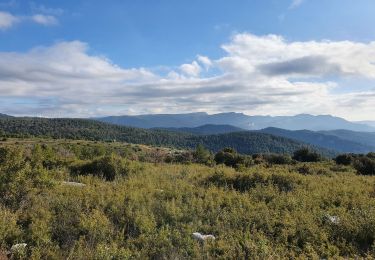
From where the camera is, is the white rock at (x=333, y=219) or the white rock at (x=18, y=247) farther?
the white rock at (x=333, y=219)

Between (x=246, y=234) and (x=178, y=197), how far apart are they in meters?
3.93

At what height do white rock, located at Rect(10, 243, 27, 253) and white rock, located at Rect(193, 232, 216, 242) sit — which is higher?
white rock, located at Rect(193, 232, 216, 242)

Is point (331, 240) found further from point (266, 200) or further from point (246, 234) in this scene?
point (266, 200)

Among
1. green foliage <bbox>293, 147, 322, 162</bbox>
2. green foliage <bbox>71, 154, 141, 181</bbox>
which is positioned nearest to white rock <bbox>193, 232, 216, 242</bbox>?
green foliage <bbox>71, 154, 141, 181</bbox>

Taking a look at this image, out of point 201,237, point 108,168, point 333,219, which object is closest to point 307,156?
point 108,168

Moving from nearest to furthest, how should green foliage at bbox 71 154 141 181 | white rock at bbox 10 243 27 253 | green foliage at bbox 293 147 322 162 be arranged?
white rock at bbox 10 243 27 253 < green foliage at bbox 71 154 141 181 < green foliage at bbox 293 147 322 162

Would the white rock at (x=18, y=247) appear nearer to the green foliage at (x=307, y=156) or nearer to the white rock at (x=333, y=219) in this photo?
the white rock at (x=333, y=219)

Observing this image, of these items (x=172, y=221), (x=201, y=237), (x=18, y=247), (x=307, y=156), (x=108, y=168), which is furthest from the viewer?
(x=307, y=156)

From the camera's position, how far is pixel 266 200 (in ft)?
40.4

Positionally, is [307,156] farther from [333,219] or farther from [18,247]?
[18,247]

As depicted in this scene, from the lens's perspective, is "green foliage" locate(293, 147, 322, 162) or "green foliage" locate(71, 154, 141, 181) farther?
"green foliage" locate(293, 147, 322, 162)

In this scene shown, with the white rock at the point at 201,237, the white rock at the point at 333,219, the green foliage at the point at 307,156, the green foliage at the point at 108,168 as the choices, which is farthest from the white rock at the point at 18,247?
the green foliage at the point at 307,156

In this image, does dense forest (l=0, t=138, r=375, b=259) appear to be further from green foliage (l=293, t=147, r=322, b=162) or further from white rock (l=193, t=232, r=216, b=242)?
green foliage (l=293, t=147, r=322, b=162)

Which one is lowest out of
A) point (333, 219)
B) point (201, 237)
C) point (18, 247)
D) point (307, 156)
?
point (307, 156)
